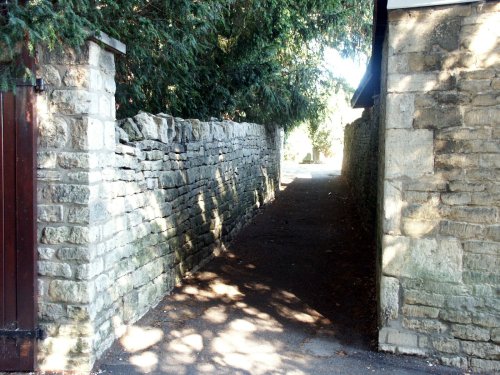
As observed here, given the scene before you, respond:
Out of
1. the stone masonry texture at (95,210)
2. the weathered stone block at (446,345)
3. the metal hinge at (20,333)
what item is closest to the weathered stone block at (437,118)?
the weathered stone block at (446,345)

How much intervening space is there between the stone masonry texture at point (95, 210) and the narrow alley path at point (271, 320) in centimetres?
35

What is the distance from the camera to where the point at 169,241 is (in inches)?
231

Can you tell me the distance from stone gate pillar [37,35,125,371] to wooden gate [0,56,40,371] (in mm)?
77

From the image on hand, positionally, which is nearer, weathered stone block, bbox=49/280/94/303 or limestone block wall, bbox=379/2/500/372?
weathered stone block, bbox=49/280/94/303

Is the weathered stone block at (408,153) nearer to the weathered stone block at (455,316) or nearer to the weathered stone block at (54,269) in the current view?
the weathered stone block at (455,316)

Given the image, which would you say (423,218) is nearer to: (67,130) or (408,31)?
(408,31)

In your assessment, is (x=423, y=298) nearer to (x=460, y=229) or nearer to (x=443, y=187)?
(x=460, y=229)

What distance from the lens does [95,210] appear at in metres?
3.91

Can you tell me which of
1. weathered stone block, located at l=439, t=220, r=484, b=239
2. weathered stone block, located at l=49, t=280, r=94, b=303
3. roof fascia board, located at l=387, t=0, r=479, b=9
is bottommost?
weathered stone block, located at l=49, t=280, r=94, b=303

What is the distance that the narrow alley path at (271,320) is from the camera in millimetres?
4109

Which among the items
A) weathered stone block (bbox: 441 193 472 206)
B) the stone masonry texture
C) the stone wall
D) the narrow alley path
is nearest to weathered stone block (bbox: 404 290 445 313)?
the narrow alley path

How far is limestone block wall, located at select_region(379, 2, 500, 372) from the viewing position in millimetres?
4039

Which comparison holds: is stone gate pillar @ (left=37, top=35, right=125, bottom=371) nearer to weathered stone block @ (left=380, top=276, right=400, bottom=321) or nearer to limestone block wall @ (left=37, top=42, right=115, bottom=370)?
limestone block wall @ (left=37, top=42, right=115, bottom=370)

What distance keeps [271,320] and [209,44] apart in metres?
5.01
